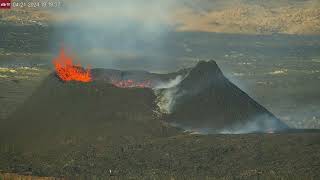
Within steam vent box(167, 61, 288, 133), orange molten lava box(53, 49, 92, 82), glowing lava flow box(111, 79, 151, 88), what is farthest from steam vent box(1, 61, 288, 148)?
glowing lava flow box(111, 79, 151, 88)

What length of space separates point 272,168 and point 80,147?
43912 mm

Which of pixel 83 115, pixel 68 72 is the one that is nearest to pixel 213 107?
pixel 83 115

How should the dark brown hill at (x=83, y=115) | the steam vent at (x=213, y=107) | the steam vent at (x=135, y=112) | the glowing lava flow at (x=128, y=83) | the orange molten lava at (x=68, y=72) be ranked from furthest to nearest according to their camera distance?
the glowing lava flow at (x=128, y=83) < the orange molten lava at (x=68, y=72) < the steam vent at (x=213, y=107) < the steam vent at (x=135, y=112) < the dark brown hill at (x=83, y=115)

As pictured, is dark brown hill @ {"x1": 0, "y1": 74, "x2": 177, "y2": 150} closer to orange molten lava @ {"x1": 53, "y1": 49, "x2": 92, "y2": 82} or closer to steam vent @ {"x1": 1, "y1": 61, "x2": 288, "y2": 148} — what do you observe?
steam vent @ {"x1": 1, "y1": 61, "x2": 288, "y2": 148}

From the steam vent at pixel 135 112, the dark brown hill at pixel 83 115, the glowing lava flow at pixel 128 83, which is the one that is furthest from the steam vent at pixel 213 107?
the glowing lava flow at pixel 128 83

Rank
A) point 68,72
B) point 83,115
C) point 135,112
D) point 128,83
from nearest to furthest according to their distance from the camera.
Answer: point 135,112
point 83,115
point 68,72
point 128,83

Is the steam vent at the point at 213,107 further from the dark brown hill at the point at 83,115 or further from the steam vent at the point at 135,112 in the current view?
the dark brown hill at the point at 83,115

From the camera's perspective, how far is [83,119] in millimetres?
146375

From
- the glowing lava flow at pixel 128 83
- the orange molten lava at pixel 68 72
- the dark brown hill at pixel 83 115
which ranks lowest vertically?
the dark brown hill at pixel 83 115

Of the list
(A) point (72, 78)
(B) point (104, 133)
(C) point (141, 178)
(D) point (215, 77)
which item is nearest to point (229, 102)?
(D) point (215, 77)

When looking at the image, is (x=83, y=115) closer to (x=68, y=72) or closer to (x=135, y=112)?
(x=135, y=112)

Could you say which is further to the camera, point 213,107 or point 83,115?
point 83,115

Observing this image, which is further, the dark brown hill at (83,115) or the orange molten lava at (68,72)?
the orange molten lava at (68,72)

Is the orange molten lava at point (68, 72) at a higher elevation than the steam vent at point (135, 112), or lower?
higher
